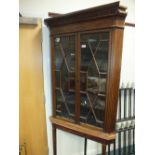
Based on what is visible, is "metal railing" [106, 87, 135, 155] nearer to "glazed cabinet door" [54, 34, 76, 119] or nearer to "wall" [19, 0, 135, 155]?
"wall" [19, 0, 135, 155]

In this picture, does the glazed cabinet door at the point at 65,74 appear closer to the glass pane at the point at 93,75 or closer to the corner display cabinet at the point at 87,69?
the corner display cabinet at the point at 87,69

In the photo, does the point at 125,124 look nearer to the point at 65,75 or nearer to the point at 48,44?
the point at 65,75

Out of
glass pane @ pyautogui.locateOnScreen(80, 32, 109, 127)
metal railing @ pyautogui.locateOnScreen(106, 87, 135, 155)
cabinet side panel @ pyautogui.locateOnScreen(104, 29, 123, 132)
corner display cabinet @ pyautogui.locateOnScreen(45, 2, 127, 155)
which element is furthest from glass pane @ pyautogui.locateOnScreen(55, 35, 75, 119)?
metal railing @ pyautogui.locateOnScreen(106, 87, 135, 155)

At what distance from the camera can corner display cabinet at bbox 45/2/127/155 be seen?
202 centimetres

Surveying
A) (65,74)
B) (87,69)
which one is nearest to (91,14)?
(87,69)

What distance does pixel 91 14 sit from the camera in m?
2.12

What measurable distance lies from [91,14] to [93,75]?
63 centimetres

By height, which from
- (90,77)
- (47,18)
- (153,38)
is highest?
(47,18)

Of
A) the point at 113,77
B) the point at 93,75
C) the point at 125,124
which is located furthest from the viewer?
the point at 125,124
